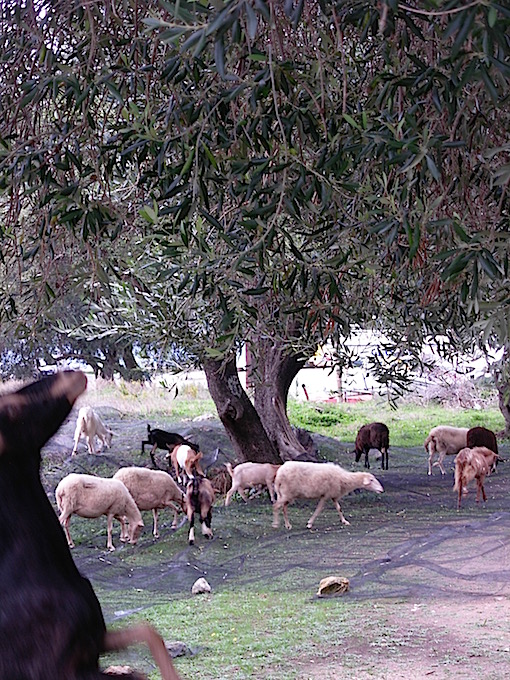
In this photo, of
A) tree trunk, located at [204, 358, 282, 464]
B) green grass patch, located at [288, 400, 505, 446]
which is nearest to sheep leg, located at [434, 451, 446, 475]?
green grass patch, located at [288, 400, 505, 446]

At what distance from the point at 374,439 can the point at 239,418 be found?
11.1 ft

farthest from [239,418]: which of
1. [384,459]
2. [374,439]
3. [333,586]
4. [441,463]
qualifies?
[333,586]

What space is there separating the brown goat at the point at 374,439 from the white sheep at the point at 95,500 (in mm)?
5802

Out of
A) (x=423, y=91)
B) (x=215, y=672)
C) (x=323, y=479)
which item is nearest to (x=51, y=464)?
(x=323, y=479)

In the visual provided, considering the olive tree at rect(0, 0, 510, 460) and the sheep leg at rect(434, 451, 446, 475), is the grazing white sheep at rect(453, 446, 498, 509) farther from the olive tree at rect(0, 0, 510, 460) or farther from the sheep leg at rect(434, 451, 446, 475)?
the olive tree at rect(0, 0, 510, 460)

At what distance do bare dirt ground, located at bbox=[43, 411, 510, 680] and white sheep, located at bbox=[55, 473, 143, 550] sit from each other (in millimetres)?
433

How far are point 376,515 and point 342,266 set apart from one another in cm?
883

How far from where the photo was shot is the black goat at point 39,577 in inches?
35.9

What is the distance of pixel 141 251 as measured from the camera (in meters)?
4.25

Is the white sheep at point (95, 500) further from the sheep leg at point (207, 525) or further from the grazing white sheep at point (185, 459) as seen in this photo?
the grazing white sheep at point (185, 459)

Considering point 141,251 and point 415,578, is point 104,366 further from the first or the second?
point 141,251

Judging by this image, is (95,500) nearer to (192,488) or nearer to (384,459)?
(192,488)

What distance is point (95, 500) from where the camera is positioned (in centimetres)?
966

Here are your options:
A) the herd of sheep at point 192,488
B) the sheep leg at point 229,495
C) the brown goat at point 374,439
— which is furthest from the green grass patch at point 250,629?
the brown goat at point 374,439
